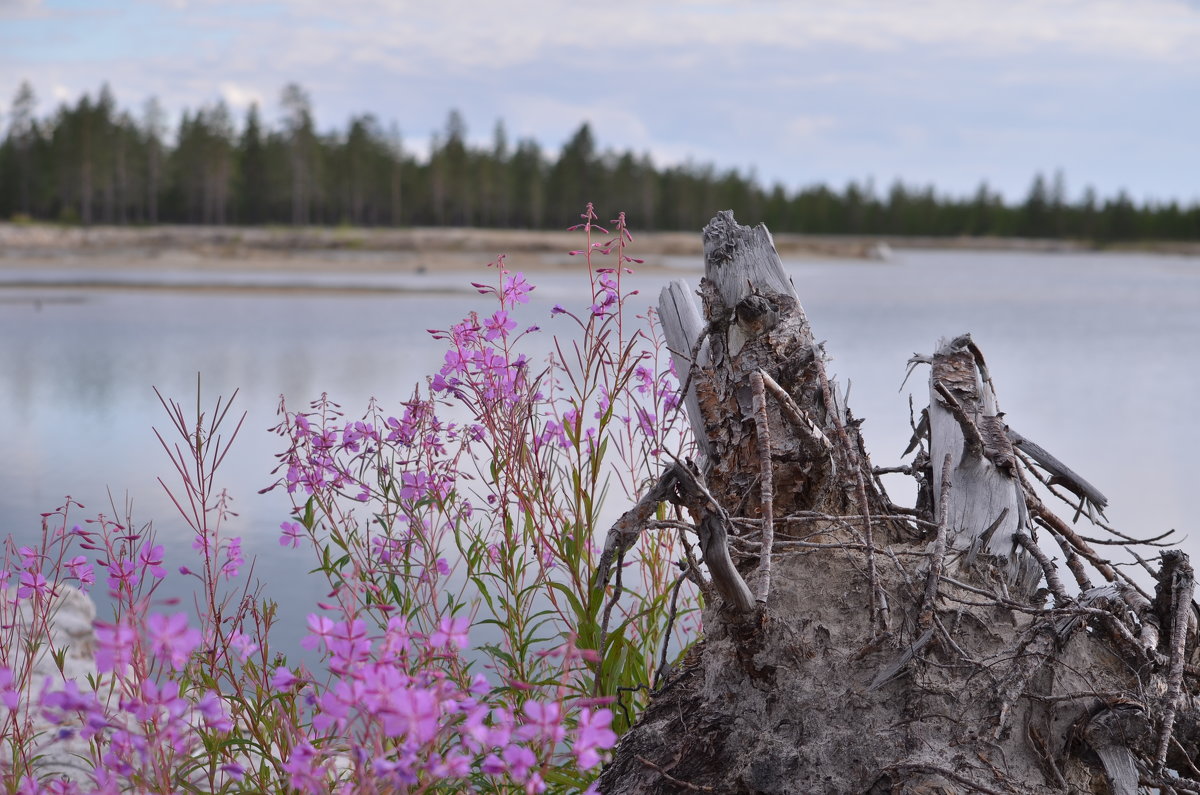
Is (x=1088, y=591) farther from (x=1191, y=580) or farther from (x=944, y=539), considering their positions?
(x=944, y=539)

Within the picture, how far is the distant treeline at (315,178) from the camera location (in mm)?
63875

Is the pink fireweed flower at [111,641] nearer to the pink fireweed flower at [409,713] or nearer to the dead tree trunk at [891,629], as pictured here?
the pink fireweed flower at [409,713]

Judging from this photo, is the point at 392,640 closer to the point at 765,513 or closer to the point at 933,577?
the point at 765,513

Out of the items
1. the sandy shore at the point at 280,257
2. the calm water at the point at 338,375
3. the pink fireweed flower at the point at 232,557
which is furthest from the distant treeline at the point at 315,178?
the pink fireweed flower at the point at 232,557

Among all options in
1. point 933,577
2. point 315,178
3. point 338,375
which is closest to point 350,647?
point 933,577

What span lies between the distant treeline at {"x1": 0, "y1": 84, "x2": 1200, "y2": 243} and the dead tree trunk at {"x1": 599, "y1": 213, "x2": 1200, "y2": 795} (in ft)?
222

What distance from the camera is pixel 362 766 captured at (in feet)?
4.30

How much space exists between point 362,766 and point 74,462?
7.15 meters

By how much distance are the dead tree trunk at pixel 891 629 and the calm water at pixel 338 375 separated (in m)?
1.51

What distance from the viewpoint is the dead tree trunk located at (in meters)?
2.10

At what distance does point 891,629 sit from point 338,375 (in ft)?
32.2

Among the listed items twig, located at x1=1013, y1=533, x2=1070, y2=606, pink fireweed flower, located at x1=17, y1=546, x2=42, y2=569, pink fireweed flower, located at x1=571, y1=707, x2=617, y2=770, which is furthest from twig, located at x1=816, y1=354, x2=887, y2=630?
pink fireweed flower, located at x1=17, y1=546, x2=42, y2=569

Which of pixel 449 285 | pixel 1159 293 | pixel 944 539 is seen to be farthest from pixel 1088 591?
pixel 1159 293

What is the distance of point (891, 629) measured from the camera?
2.22 metres
